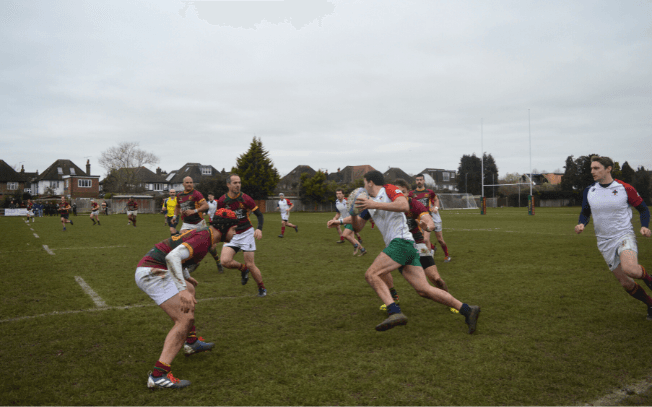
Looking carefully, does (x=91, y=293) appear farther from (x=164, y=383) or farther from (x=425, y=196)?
(x=425, y=196)

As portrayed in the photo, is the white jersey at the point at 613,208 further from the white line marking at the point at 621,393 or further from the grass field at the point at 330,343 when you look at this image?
the white line marking at the point at 621,393

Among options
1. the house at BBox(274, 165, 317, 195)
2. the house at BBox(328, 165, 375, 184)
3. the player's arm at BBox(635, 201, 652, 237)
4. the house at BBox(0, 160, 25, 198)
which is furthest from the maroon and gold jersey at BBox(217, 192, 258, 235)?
the house at BBox(0, 160, 25, 198)

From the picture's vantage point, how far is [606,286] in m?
7.78

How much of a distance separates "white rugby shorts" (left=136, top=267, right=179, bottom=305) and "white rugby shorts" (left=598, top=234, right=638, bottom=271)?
18.2ft

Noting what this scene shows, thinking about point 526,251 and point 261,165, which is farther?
point 261,165

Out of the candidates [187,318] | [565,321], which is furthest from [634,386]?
[187,318]

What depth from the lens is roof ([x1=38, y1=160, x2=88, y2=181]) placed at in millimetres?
84750

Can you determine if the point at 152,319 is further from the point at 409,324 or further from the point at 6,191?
the point at 6,191

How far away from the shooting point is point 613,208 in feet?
18.4

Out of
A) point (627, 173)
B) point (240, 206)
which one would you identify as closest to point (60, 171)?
point (240, 206)

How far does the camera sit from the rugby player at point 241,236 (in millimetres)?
7355

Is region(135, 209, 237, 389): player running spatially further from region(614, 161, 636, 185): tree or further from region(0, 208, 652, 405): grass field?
region(614, 161, 636, 185): tree

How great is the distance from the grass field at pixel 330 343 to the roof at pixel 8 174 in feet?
288

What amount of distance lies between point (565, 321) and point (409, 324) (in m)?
2.13
